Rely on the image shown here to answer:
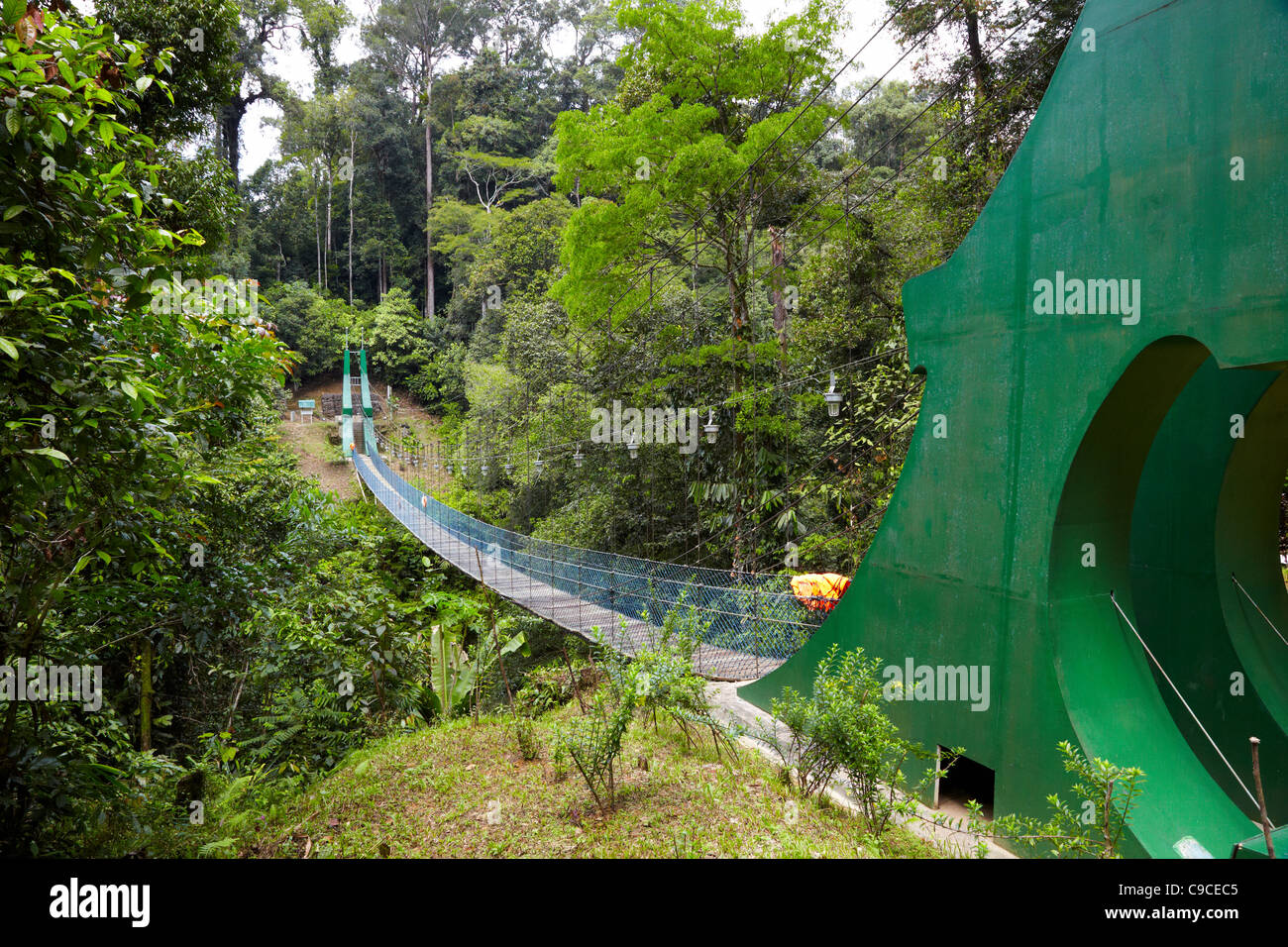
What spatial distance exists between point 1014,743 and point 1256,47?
299 cm

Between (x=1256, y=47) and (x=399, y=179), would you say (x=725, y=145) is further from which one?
(x=399, y=179)

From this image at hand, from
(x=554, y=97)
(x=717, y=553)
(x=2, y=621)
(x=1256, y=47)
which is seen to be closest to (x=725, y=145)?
(x=717, y=553)

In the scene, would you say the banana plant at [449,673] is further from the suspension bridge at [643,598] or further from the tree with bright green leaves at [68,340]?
the tree with bright green leaves at [68,340]

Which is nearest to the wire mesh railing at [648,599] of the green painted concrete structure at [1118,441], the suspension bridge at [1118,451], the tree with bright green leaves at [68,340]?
the suspension bridge at [1118,451]

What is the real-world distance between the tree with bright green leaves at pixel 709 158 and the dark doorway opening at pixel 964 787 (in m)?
4.70

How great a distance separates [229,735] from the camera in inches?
230

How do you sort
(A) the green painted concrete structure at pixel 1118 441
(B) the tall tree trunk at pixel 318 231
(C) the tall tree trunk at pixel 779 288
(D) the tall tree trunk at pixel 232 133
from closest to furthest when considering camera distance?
(A) the green painted concrete structure at pixel 1118 441 < (C) the tall tree trunk at pixel 779 288 < (D) the tall tree trunk at pixel 232 133 < (B) the tall tree trunk at pixel 318 231

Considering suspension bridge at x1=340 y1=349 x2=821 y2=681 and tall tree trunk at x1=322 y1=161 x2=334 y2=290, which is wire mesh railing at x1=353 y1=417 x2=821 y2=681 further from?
tall tree trunk at x1=322 y1=161 x2=334 y2=290

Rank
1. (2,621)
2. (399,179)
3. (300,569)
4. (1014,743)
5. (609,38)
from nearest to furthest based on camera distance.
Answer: (2,621) → (1014,743) → (300,569) → (609,38) → (399,179)

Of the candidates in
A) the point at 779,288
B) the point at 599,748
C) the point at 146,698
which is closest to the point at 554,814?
the point at 599,748

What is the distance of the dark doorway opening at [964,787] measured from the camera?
4324mm

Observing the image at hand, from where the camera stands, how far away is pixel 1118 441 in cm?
339

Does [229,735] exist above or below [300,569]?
below

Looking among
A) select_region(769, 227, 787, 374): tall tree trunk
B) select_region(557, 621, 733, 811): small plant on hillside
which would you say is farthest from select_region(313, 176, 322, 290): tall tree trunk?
select_region(557, 621, 733, 811): small plant on hillside
